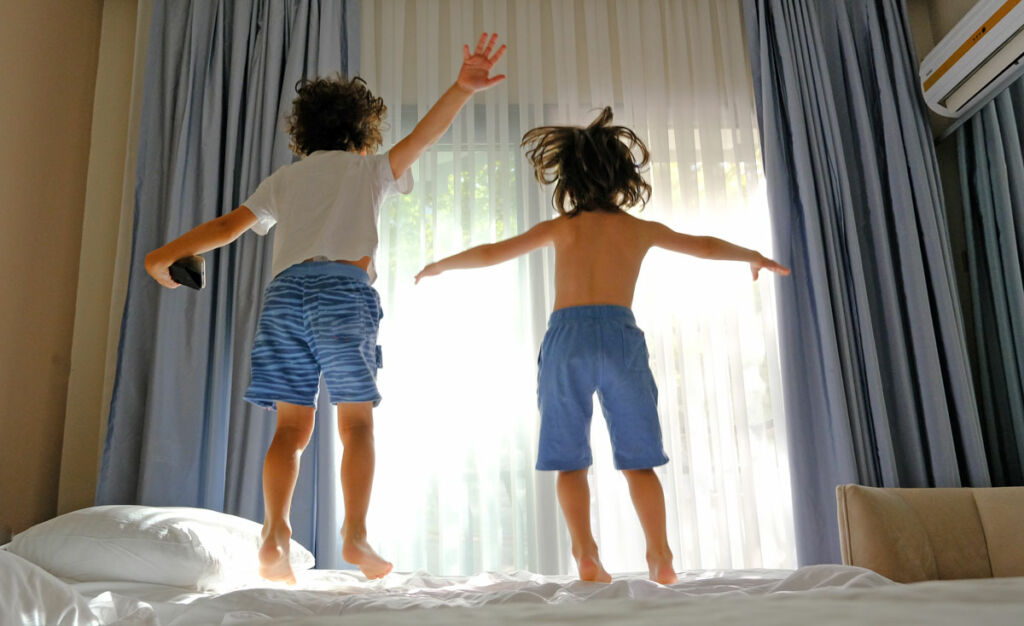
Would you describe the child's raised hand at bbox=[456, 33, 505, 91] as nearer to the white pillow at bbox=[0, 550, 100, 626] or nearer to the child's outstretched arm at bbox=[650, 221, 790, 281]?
the child's outstretched arm at bbox=[650, 221, 790, 281]

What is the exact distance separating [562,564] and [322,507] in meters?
0.80

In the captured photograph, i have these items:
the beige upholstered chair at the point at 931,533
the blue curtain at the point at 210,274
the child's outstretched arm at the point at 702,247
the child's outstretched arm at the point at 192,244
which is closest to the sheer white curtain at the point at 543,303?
the blue curtain at the point at 210,274

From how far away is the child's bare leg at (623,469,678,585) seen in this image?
1.65 meters

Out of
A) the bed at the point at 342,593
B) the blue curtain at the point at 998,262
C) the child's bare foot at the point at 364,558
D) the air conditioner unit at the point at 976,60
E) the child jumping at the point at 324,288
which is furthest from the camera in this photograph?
the blue curtain at the point at 998,262

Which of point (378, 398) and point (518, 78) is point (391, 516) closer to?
point (378, 398)

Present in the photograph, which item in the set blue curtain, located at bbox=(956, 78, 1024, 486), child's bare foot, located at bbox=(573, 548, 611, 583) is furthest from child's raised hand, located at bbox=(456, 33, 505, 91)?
blue curtain, located at bbox=(956, 78, 1024, 486)

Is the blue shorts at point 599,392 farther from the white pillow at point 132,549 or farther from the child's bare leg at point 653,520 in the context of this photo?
the white pillow at point 132,549

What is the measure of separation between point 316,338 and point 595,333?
25.0 inches

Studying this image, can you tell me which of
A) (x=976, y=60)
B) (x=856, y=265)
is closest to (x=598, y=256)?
(x=856, y=265)

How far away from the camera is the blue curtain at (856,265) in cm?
264

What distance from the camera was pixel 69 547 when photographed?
1.66 m

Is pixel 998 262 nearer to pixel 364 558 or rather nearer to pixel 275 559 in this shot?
pixel 364 558

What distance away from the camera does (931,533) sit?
84.4 inches

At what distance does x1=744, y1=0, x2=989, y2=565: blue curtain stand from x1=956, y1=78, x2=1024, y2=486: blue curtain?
0.13m
